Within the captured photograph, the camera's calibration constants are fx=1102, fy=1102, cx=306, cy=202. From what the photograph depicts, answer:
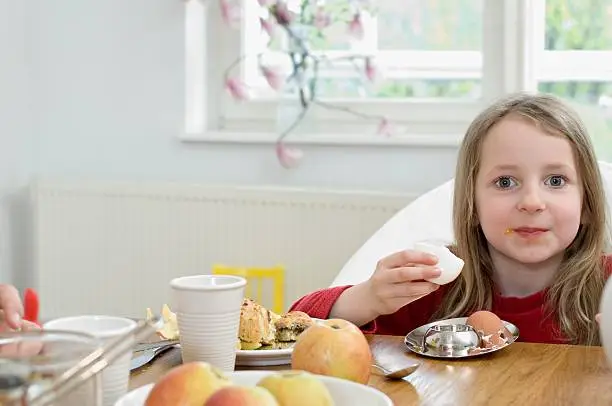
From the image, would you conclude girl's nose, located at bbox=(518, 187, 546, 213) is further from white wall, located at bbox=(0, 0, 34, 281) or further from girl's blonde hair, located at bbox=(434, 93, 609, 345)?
white wall, located at bbox=(0, 0, 34, 281)

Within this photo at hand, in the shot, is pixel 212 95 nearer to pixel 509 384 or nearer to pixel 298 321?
pixel 298 321

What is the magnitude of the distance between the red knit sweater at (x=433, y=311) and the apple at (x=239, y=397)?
0.83 m

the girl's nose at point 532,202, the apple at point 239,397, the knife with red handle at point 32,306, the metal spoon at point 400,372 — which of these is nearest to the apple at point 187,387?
the apple at point 239,397

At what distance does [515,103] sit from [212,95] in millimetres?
1700

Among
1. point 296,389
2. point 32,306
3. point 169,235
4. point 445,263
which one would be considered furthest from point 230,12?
point 296,389

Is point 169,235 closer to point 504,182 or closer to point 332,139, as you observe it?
point 332,139

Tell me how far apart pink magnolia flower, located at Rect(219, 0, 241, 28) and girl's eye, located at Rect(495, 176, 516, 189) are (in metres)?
1.65

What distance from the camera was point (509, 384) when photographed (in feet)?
4.21

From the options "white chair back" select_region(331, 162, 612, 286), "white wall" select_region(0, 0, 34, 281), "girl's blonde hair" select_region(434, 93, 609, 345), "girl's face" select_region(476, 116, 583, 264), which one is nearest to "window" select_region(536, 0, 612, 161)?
"white chair back" select_region(331, 162, 612, 286)

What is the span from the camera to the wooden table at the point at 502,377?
122 centimetres

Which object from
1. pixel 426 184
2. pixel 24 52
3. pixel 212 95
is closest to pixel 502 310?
pixel 426 184

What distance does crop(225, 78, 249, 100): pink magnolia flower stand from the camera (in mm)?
3295

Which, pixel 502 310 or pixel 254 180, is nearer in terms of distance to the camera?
pixel 502 310

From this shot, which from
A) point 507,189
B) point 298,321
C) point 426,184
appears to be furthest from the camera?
point 426,184
